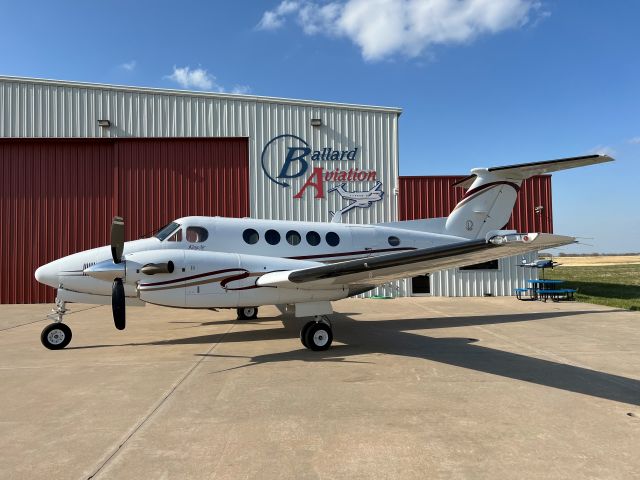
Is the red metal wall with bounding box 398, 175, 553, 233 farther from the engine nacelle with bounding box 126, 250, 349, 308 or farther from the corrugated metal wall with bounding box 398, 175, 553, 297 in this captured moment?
the engine nacelle with bounding box 126, 250, 349, 308

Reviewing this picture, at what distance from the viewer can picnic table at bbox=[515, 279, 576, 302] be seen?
16156mm

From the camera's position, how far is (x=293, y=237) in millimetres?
9797

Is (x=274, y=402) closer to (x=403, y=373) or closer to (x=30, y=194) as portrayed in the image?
(x=403, y=373)

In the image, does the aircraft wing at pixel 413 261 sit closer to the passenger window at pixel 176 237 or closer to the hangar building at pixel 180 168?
the passenger window at pixel 176 237

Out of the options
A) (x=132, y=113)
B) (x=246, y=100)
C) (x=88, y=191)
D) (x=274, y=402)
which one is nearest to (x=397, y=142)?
(x=246, y=100)

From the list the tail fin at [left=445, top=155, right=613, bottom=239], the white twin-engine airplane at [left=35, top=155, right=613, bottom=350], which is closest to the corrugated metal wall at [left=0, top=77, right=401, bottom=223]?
the tail fin at [left=445, top=155, right=613, bottom=239]

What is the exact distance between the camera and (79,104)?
59.2 feet

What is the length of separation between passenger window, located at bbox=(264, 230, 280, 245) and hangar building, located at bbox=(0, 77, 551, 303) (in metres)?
8.61

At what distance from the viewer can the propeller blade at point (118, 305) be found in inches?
267

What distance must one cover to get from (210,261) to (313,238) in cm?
300

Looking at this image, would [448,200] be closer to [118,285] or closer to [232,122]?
[232,122]

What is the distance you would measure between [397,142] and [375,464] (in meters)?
17.0

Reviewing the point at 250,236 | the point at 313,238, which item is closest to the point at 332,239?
the point at 313,238

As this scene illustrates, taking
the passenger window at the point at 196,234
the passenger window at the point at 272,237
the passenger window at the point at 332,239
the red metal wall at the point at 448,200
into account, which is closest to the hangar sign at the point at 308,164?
the red metal wall at the point at 448,200
